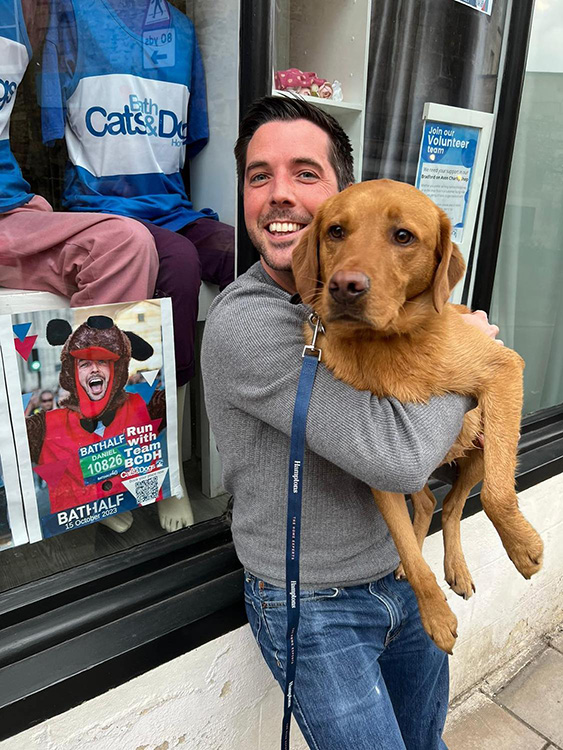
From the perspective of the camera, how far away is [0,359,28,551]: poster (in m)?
1.62

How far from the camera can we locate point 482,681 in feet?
8.77

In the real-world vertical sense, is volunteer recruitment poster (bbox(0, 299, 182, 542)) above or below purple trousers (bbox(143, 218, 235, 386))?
below

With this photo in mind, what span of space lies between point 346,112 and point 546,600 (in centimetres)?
237

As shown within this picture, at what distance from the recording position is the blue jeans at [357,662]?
1.31 m

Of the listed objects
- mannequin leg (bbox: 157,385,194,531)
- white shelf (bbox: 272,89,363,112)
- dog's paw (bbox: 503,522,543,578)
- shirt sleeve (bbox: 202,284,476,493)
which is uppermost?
white shelf (bbox: 272,89,363,112)

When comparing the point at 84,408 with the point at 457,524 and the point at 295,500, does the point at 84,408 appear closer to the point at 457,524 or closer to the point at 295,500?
the point at 295,500

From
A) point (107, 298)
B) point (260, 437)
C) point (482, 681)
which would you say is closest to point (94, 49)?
point (107, 298)

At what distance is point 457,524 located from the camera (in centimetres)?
173

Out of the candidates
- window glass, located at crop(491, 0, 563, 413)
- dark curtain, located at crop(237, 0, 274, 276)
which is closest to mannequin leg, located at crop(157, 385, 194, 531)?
dark curtain, located at crop(237, 0, 274, 276)

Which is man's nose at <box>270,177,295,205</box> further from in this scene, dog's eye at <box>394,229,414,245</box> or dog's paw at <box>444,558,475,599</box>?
dog's paw at <box>444,558,475,599</box>

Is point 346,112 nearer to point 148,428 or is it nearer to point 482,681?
point 148,428

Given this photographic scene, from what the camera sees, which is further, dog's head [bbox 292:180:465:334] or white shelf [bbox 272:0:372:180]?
white shelf [bbox 272:0:372:180]

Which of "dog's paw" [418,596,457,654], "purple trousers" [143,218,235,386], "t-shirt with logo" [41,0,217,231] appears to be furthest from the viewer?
"purple trousers" [143,218,235,386]

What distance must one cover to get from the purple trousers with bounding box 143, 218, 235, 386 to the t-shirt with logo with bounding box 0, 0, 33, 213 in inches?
15.5
